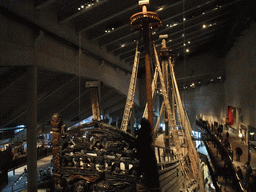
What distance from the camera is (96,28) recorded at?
8.20 metres

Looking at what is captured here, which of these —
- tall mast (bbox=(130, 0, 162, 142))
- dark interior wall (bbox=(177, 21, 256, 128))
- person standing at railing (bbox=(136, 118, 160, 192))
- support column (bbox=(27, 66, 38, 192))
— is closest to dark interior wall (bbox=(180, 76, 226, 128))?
dark interior wall (bbox=(177, 21, 256, 128))

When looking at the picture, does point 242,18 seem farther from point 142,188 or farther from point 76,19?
Answer: point 142,188

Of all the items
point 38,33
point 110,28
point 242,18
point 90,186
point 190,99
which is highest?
point 242,18

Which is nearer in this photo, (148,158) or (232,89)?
(148,158)

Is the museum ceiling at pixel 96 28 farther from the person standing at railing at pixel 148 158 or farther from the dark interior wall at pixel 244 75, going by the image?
the person standing at railing at pixel 148 158

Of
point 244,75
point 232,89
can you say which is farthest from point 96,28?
point 232,89

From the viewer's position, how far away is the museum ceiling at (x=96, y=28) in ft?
20.1

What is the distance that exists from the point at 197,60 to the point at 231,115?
5615 millimetres

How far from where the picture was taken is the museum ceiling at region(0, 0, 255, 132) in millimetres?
6135

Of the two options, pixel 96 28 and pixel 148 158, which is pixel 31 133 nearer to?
pixel 148 158

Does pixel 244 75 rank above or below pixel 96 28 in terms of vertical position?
below

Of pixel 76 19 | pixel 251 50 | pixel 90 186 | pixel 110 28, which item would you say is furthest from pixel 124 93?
pixel 90 186

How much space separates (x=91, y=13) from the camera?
7.05 metres

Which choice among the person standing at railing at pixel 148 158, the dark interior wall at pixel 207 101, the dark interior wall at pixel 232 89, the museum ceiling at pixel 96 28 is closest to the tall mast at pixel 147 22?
the museum ceiling at pixel 96 28
